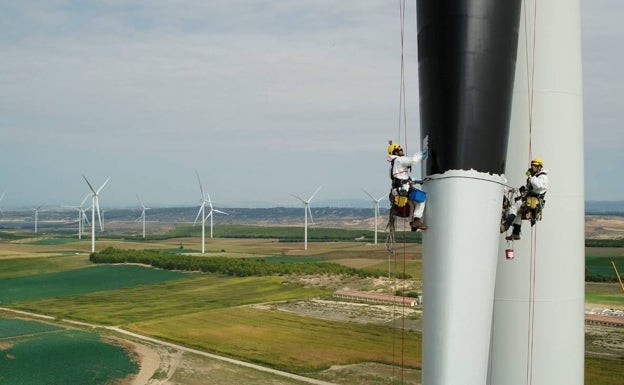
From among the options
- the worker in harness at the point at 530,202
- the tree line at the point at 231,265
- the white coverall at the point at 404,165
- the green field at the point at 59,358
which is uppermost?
the white coverall at the point at 404,165

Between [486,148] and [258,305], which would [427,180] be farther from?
[258,305]

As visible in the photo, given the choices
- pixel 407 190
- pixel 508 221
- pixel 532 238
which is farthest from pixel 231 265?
pixel 407 190

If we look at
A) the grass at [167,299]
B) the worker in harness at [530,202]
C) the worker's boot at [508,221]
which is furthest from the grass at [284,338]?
the worker's boot at [508,221]

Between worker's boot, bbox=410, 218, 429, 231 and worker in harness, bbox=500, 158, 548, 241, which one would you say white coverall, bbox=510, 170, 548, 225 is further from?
worker's boot, bbox=410, 218, 429, 231

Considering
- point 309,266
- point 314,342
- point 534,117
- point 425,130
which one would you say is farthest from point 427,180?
point 309,266

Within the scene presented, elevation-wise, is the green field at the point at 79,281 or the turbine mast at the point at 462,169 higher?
the turbine mast at the point at 462,169

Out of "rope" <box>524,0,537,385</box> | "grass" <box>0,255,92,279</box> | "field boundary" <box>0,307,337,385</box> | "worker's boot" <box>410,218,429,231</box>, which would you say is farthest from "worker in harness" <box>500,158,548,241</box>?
"grass" <box>0,255,92,279</box>

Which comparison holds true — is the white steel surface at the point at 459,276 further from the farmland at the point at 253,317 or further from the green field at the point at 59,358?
the green field at the point at 59,358
